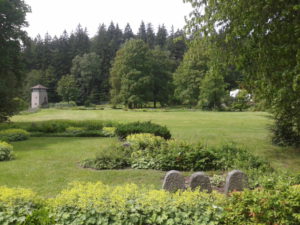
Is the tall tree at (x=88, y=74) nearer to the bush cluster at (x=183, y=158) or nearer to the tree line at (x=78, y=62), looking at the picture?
the tree line at (x=78, y=62)

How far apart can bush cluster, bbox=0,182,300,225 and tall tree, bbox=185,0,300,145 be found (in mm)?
4256

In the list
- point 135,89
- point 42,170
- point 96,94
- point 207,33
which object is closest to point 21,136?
point 42,170

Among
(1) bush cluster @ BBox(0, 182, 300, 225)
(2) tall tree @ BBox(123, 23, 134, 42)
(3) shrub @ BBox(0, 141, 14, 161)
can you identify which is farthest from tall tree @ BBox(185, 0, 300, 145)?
(2) tall tree @ BBox(123, 23, 134, 42)

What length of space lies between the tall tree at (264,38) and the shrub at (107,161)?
208 inches

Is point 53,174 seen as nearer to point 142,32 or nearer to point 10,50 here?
point 10,50

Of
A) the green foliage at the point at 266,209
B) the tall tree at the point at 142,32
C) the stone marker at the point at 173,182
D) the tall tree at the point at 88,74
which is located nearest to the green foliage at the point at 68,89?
the tall tree at the point at 88,74

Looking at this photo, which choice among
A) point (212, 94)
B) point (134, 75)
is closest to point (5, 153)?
point (212, 94)

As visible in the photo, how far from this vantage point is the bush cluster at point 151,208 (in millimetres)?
4379

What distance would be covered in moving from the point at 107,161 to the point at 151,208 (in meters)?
5.70

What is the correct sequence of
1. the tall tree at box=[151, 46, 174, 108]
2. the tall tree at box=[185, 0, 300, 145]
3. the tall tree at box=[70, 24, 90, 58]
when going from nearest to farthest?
the tall tree at box=[185, 0, 300, 145] < the tall tree at box=[151, 46, 174, 108] < the tall tree at box=[70, 24, 90, 58]

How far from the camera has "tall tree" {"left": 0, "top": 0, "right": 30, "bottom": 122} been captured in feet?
70.6

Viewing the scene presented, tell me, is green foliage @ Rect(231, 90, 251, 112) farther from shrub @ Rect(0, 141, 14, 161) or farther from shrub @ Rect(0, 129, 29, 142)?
shrub @ Rect(0, 129, 29, 142)

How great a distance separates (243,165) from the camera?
28.7ft

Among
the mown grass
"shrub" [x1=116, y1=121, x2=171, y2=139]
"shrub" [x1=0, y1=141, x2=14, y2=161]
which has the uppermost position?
"shrub" [x1=116, y1=121, x2=171, y2=139]
